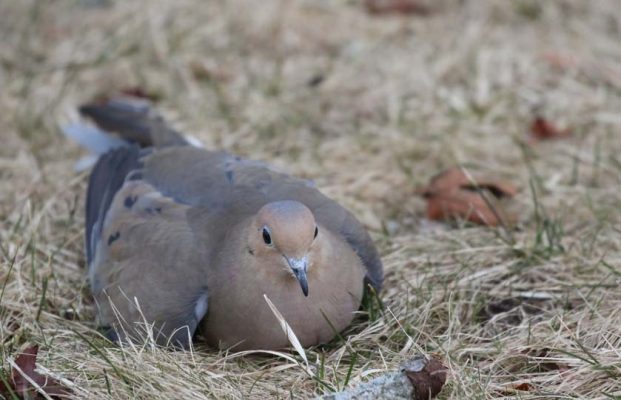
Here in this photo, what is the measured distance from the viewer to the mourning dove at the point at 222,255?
3.45m

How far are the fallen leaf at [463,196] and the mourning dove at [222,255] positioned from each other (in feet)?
2.61

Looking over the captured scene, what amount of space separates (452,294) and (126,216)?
1.26m

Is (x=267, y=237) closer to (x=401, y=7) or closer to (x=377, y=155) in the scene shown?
(x=377, y=155)

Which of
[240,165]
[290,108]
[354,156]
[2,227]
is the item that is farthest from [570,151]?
[2,227]

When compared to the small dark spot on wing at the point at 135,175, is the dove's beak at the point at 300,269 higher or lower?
lower

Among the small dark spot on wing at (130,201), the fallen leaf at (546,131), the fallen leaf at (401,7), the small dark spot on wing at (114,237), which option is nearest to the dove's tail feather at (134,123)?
the small dark spot on wing at (130,201)

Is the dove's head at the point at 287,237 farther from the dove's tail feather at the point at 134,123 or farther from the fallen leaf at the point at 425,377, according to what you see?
the dove's tail feather at the point at 134,123

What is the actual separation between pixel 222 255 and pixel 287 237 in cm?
35

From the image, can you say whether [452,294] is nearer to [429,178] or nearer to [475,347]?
[475,347]

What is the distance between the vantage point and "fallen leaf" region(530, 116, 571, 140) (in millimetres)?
5430

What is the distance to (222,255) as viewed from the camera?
11.8ft

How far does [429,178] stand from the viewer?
16.4 feet

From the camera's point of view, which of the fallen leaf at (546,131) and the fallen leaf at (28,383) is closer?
the fallen leaf at (28,383)

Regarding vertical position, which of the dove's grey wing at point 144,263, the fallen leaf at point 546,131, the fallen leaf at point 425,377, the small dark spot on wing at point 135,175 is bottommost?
the fallen leaf at point 546,131
